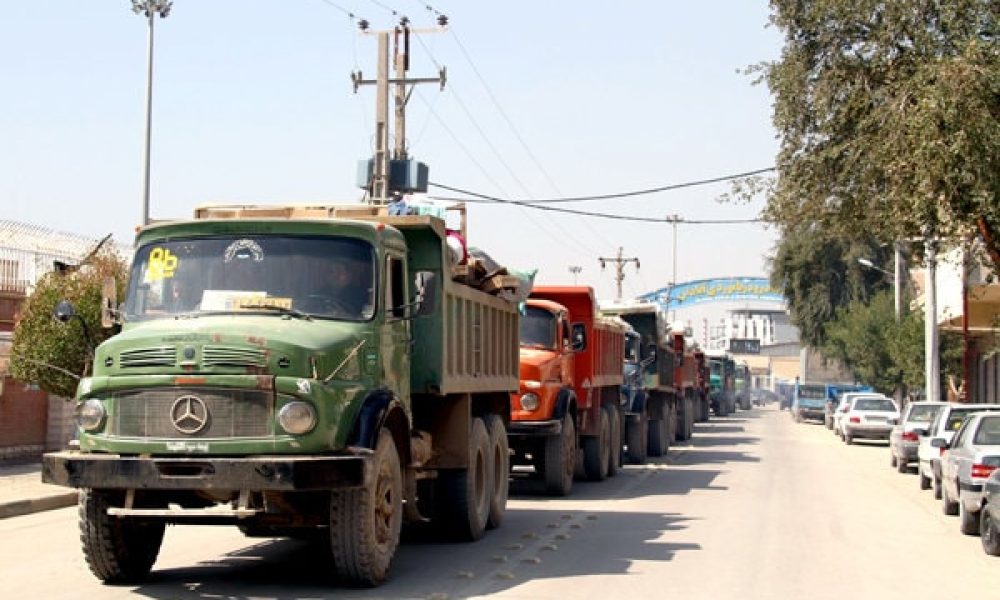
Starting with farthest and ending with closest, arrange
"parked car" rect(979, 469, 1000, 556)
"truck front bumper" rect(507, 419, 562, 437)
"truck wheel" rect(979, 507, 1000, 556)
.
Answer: "truck front bumper" rect(507, 419, 562, 437) < "truck wheel" rect(979, 507, 1000, 556) < "parked car" rect(979, 469, 1000, 556)

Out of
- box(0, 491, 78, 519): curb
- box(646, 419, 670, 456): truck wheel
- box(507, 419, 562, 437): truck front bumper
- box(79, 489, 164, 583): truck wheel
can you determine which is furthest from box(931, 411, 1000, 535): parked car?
box(646, 419, 670, 456): truck wheel

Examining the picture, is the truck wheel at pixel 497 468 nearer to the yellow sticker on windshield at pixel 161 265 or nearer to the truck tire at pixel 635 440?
the yellow sticker on windshield at pixel 161 265

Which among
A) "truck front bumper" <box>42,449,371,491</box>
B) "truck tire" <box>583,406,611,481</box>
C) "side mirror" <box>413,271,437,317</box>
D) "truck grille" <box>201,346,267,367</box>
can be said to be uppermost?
"side mirror" <box>413,271,437,317</box>

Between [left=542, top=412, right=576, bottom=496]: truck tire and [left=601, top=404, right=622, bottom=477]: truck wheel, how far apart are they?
3.91m

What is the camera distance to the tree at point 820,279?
7412cm

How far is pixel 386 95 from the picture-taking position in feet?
111

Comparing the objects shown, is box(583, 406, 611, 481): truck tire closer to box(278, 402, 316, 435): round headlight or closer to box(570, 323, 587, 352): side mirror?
box(570, 323, 587, 352): side mirror

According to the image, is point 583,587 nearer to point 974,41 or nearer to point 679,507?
point 679,507

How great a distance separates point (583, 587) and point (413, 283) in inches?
124

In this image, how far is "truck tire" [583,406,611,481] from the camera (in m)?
23.3

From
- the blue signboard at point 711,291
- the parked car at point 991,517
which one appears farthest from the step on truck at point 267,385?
the blue signboard at point 711,291

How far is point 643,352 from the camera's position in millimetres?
31594

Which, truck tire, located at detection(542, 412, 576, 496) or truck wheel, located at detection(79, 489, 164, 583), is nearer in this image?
truck wheel, located at detection(79, 489, 164, 583)

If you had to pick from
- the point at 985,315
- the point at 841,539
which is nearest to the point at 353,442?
the point at 841,539
